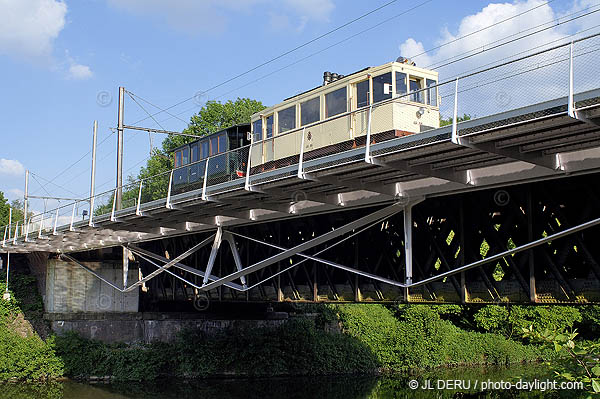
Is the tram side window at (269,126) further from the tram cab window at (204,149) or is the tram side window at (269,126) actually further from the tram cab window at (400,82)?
the tram cab window at (204,149)

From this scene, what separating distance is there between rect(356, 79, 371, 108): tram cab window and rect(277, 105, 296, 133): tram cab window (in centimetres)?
302

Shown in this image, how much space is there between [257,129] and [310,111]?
3480 mm

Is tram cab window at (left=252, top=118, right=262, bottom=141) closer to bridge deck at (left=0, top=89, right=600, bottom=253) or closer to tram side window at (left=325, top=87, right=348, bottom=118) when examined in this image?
bridge deck at (left=0, top=89, right=600, bottom=253)

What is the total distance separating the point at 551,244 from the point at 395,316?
102 feet

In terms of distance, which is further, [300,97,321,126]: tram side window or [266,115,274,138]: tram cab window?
[266,115,274,138]: tram cab window

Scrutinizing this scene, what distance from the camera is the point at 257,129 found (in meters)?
22.4

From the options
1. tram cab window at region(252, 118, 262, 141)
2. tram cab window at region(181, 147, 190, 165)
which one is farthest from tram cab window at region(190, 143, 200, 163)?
tram cab window at region(252, 118, 262, 141)

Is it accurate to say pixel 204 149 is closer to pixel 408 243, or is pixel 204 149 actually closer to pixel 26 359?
pixel 26 359

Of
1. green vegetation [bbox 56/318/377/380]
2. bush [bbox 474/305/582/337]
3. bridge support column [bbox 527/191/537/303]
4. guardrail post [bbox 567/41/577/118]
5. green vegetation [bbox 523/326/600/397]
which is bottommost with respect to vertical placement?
green vegetation [bbox 56/318/377/380]

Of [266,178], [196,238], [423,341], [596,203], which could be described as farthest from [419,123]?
[423,341]

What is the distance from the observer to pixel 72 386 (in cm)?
3173

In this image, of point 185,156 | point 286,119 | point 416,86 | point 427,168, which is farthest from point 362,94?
point 185,156

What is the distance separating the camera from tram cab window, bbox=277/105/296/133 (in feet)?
66.8

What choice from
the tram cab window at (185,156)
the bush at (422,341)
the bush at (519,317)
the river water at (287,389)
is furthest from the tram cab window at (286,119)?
the bush at (519,317)
